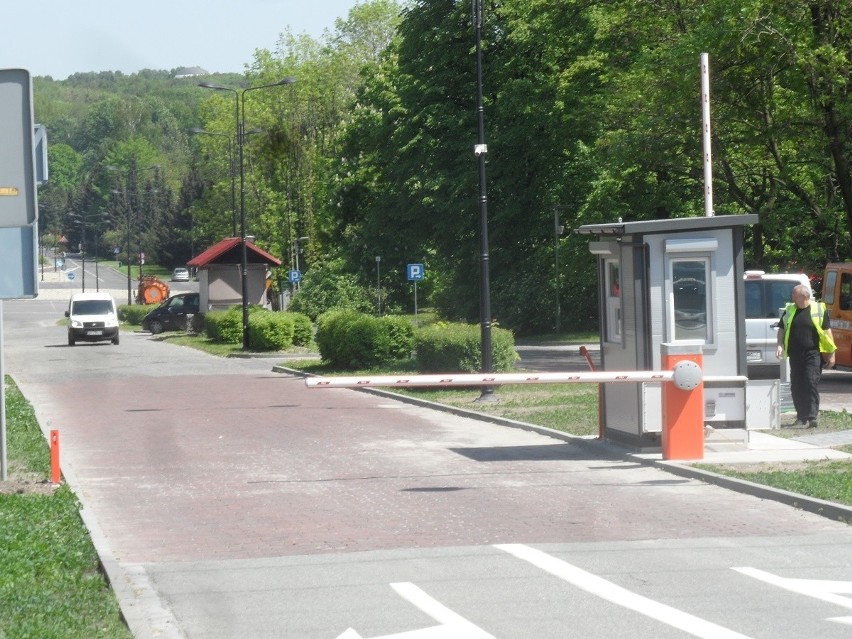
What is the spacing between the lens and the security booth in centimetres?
1445

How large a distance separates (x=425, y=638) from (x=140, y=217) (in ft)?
495

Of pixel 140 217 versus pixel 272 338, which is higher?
pixel 140 217

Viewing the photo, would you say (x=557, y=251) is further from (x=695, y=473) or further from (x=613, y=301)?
(x=695, y=473)

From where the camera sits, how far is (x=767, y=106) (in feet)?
94.3

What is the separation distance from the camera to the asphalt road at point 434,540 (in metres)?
7.41

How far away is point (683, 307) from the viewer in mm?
14641

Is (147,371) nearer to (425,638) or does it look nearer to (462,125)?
(462,125)

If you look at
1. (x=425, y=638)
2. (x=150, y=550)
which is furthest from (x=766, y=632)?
(x=150, y=550)

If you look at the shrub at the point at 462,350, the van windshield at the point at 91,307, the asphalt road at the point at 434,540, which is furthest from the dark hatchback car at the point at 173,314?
the asphalt road at the point at 434,540

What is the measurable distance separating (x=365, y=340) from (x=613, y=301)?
15.8 meters

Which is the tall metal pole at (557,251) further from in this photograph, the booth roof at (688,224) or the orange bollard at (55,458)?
the orange bollard at (55,458)

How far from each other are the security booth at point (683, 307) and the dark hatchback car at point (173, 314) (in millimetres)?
49373

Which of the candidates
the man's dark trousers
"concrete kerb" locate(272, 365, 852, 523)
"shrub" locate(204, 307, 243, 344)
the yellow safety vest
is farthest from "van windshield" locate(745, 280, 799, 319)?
"shrub" locate(204, 307, 243, 344)

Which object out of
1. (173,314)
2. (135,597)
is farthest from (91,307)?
(135,597)
